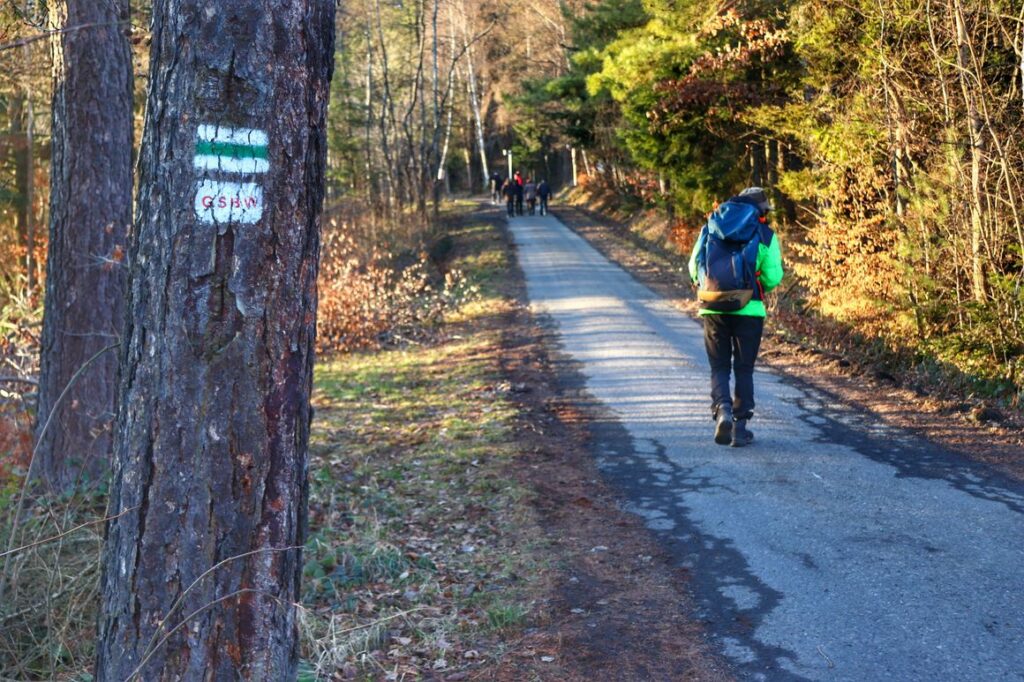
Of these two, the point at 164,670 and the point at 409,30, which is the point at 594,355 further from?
the point at 409,30

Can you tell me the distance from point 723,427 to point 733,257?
147 centimetres

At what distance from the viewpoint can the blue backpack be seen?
7.99m

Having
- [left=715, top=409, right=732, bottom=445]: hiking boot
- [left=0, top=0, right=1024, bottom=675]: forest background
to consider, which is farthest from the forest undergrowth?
[left=715, top=409, right=732, bottom=445]: hiking boot

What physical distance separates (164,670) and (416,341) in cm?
1291

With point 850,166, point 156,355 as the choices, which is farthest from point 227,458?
point 850,166

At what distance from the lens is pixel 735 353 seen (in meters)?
8.37

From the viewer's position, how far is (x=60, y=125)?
7379 mm

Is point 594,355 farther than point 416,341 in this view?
No

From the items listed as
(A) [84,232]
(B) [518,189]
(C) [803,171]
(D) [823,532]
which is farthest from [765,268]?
(B) [518,189]

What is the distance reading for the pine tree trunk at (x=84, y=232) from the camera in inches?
290

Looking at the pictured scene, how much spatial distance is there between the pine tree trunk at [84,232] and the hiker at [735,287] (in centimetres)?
453

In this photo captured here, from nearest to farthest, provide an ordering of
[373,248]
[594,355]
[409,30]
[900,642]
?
[900,642] < [594,355] < [373,248] < [409,30]

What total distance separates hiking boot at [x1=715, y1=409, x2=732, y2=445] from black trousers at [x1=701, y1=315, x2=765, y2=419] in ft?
0.25

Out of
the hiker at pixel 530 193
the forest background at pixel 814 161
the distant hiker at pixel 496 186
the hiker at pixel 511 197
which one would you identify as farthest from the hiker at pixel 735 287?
the distant hiker at pixel 496 186
